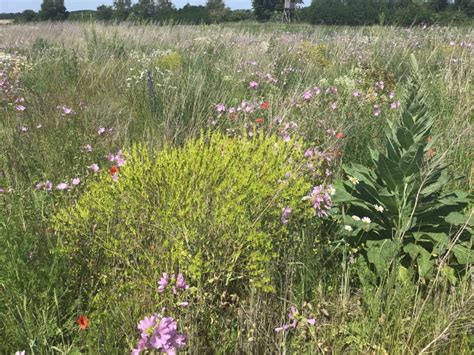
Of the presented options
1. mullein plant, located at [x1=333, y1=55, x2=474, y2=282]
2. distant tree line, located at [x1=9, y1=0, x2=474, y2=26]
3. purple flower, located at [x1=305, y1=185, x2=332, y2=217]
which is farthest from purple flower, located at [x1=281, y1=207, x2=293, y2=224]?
distant tree line, located at [x1=9, y1=0, x2=474, y2=26]

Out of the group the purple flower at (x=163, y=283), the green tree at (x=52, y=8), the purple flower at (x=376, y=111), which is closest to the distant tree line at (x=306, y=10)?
the green tree at (x=52, y=8)

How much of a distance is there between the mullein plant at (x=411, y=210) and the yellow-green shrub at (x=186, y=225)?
0.39 m

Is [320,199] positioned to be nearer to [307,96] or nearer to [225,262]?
[225,262]

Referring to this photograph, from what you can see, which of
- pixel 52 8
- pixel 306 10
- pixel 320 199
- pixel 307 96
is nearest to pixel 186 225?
pixel 320 199

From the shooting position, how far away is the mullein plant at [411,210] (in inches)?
81.2

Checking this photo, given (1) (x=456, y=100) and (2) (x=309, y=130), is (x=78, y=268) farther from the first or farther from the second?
(1) (x=456, y=100)

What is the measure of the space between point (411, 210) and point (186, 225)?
1.16m

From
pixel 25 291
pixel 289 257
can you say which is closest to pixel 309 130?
pixel 289 257

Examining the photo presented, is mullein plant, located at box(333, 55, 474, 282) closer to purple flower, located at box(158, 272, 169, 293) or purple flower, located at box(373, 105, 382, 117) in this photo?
purple flower, located at box(158, 272, 169, 293)

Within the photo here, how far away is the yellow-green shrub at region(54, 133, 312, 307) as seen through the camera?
1773 mm

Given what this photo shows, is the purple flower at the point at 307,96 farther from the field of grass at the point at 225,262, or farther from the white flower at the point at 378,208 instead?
the white flower at the point at 378,208

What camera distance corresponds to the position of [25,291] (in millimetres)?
1628

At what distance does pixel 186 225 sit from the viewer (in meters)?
1.83

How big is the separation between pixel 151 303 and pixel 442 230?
1544mm
